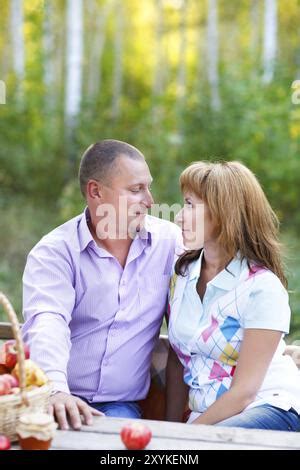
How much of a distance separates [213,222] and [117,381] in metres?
0.63

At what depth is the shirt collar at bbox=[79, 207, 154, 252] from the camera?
265 centimetres

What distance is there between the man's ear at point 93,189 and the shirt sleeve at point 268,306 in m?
0.67

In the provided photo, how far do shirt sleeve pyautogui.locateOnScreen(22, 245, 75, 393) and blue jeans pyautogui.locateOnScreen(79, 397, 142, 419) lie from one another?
11.7 inches

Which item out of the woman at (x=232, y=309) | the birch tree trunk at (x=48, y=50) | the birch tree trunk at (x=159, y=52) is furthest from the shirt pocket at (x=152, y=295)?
the birch tree trunk at (x=159, y=52)

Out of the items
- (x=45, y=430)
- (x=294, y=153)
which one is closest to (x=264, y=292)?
(x=45, y=430)

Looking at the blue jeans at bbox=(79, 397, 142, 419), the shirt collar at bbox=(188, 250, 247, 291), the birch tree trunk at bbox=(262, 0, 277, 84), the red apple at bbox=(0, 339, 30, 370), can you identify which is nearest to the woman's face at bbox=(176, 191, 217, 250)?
the shirt collar at bbox=(188, 250, 247, 291)

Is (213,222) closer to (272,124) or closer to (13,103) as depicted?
(272,124)

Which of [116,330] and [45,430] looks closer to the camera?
[45,430]

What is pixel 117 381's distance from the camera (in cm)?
262

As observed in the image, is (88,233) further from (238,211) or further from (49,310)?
(238,211)

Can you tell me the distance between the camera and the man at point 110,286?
2.61 metres

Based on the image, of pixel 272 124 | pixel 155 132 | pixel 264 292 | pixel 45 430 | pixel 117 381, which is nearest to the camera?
pixel 45 430

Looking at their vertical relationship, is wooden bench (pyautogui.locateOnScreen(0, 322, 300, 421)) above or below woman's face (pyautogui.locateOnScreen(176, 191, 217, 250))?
below

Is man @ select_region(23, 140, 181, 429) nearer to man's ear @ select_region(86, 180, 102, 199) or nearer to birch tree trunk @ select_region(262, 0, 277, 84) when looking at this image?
man's ear @ select_region(86, 180, 102, 199)
